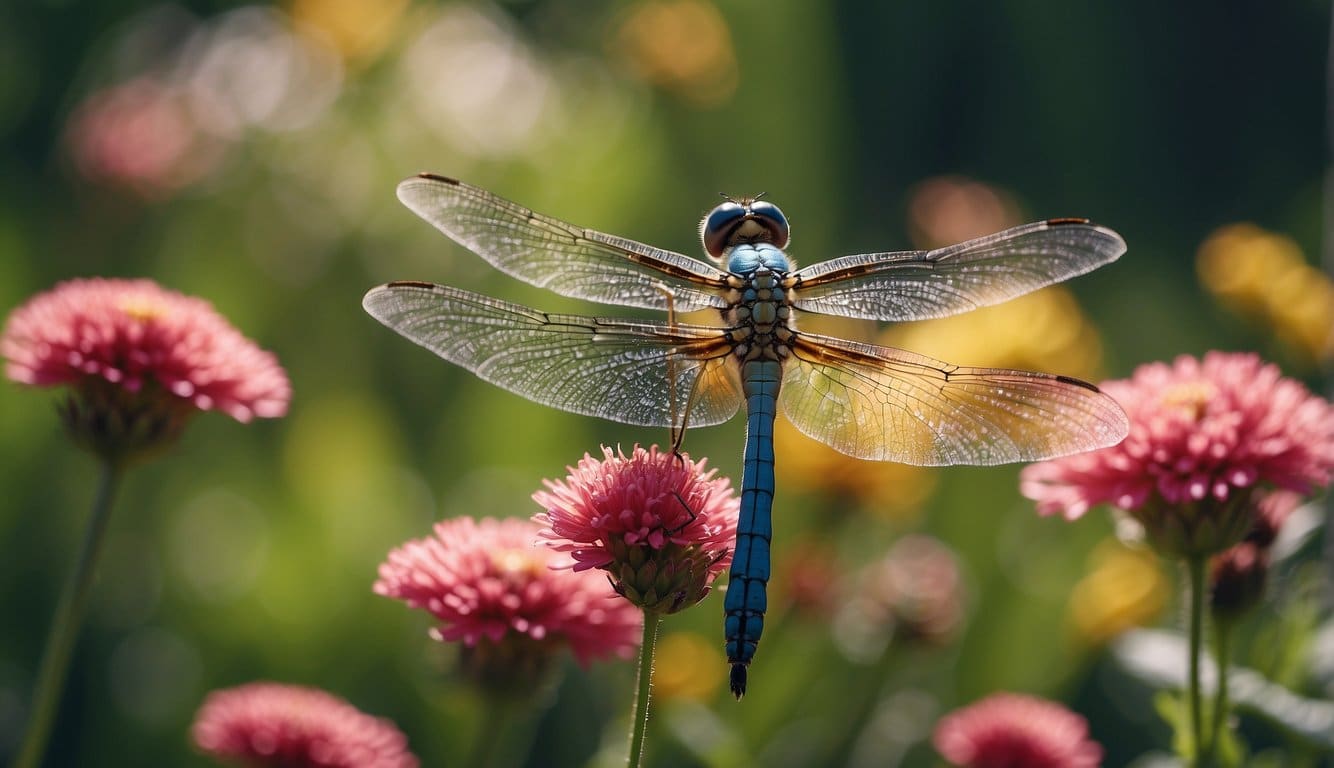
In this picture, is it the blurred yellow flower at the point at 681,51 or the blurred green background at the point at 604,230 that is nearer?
the blurred green background at the point at 604,230

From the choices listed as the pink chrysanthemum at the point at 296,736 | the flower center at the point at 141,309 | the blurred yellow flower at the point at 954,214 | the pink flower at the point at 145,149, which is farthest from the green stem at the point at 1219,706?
the pink flower at the point at 145,149

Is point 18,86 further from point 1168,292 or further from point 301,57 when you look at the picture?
point 1168,292

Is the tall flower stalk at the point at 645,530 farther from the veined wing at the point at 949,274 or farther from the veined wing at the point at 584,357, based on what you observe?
the veined wing at the point at 949,274

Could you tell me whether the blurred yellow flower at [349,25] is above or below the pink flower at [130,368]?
above

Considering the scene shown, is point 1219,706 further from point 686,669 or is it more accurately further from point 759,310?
point 686,669

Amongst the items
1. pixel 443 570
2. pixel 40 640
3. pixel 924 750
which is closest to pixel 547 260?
pixel 443 570
